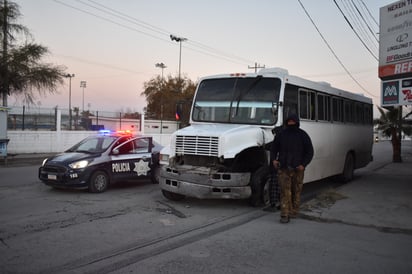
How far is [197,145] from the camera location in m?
7.74

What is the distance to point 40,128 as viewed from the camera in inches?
947

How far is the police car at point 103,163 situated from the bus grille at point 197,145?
2683 millimetres

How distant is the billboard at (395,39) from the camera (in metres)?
11.1

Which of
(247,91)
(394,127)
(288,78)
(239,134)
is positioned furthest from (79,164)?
(394,127)

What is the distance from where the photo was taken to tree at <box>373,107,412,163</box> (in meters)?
21.8

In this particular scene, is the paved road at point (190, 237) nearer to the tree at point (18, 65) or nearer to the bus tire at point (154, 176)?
the bus tire at point (154, 176)

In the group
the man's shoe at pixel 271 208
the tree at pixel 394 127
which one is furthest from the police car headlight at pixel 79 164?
the tree at pixel 394 127

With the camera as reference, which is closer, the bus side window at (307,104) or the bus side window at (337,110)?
the bus side window at (307,104)

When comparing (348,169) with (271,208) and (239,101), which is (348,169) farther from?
(239,101)

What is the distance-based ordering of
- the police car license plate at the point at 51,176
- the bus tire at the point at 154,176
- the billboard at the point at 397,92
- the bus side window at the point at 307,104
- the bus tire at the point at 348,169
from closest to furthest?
the bus side window at the point at 307,104 → the police car license plate at the point at 51,176 → the billboard at the point at 397,92 → the bus tire at the point at 154,176 → the bus tire at the point at 348,169

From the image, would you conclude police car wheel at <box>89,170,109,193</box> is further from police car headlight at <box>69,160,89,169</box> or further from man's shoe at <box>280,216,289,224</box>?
man's shoe at <box>280,216,289,224</box>

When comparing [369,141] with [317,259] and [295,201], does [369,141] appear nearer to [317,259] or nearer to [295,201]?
[295,201]

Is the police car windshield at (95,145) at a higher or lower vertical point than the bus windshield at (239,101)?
lower

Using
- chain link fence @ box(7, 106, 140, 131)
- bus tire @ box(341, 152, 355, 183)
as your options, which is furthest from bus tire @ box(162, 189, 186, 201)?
chain link fence @ box(7, 106, 140, 131)
